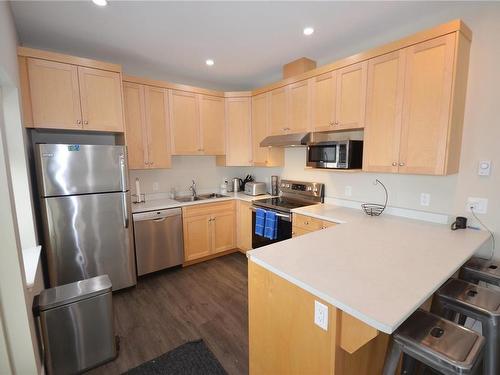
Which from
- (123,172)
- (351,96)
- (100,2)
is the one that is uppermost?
(100,2)

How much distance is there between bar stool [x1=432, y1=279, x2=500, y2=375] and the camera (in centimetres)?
124

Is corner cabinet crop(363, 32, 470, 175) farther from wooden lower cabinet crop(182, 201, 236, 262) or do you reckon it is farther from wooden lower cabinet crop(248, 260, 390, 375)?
wooden lower cabinet crop(182, 201, 236, 262)

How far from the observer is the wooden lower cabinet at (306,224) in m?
2.48

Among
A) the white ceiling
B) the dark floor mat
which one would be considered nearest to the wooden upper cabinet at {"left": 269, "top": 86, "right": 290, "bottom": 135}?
the white ceiling

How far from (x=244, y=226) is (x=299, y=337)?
2.38m

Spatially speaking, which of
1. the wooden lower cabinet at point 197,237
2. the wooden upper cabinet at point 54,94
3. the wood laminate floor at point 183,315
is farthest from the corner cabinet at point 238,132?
the wooden upper cabinet at point 54,94

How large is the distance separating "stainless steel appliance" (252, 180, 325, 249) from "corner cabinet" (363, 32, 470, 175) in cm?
100

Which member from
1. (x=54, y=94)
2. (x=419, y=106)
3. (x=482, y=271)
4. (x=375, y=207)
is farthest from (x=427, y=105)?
(x=54, y=94)

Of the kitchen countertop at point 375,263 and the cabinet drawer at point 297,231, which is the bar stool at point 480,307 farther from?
the cabinet drawer at point 297,231

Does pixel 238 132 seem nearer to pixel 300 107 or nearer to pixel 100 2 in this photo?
pixel 300 107

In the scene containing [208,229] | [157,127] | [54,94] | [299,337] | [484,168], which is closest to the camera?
[299,337]

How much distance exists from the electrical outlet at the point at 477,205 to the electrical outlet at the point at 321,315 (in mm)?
1751

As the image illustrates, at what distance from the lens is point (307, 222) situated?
2.63 meters

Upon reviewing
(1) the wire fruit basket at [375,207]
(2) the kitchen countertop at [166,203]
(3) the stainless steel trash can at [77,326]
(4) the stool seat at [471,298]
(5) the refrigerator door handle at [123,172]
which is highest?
(5) the refrigerator door handle at [123,172]
